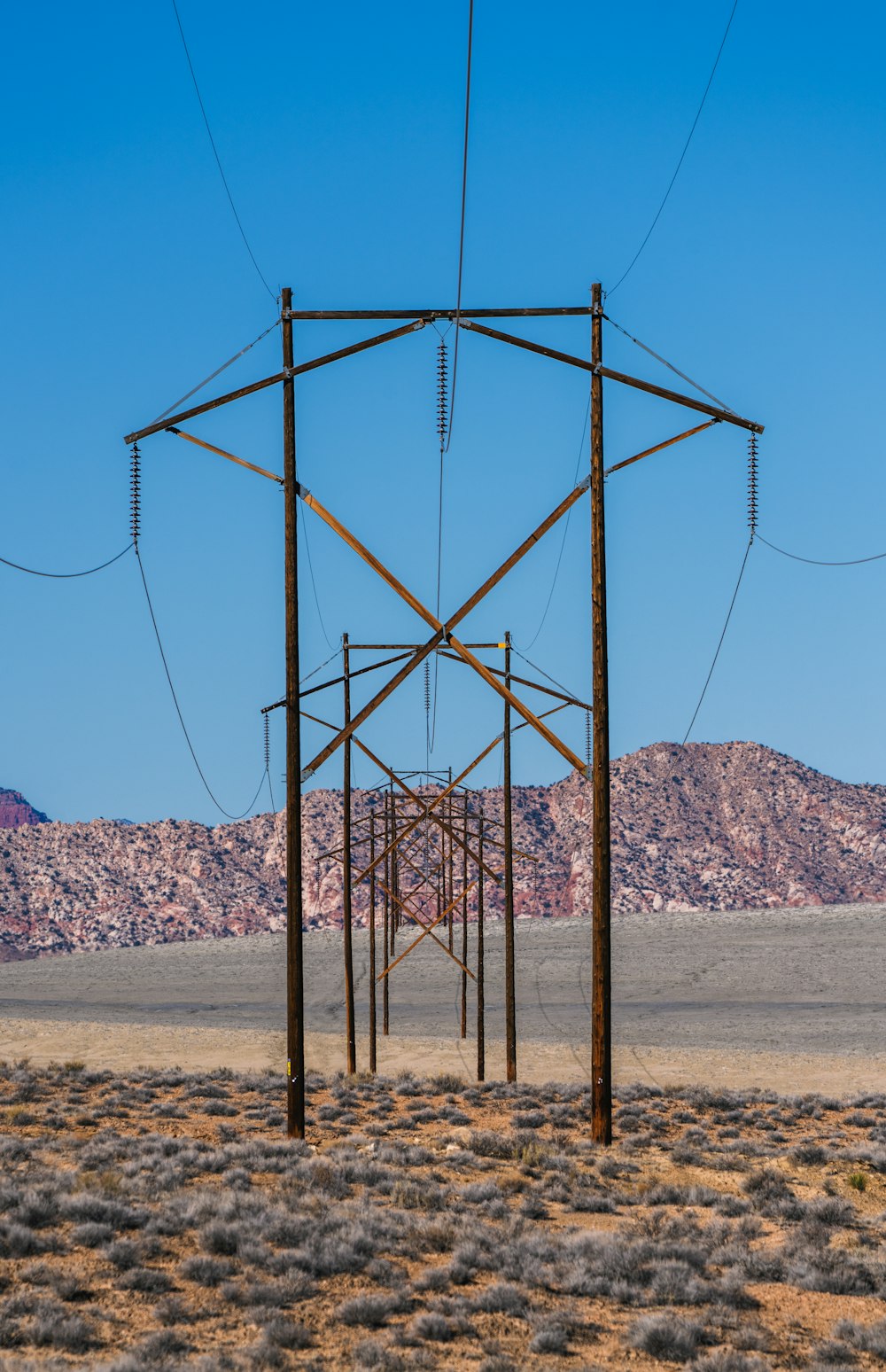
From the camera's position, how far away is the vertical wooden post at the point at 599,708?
17672 millimetres

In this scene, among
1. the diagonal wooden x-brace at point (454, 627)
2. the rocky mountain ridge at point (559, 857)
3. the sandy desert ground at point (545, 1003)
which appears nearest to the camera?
the diagonal wooden x-brace at point (454, 627)

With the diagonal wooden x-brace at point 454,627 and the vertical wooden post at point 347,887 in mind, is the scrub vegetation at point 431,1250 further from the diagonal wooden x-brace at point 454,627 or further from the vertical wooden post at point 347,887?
the vertical wooden post at point 347,887

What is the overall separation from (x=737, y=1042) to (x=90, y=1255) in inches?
1809

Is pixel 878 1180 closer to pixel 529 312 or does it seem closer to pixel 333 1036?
pixel 529 312

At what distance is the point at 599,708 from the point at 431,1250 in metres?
7.55

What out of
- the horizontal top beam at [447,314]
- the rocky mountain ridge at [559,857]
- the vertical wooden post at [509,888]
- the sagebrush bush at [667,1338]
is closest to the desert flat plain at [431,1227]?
the sagebrush bush at [667,1338]

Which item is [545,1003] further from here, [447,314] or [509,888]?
[447,314]

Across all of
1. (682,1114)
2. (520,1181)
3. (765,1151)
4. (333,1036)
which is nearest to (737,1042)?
(333,1036)

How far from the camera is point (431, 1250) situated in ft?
41.1

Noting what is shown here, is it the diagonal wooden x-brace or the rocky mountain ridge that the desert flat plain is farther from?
the rocky mountain ridge

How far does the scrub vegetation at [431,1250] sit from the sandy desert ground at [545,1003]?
18693 mm

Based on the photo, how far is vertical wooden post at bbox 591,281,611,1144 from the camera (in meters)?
17.7

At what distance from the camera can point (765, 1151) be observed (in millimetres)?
18828

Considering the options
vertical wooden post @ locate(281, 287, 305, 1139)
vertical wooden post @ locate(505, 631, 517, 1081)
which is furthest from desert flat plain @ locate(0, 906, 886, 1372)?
vertical wooden post @ locate(505, 631, 517, 1081)
